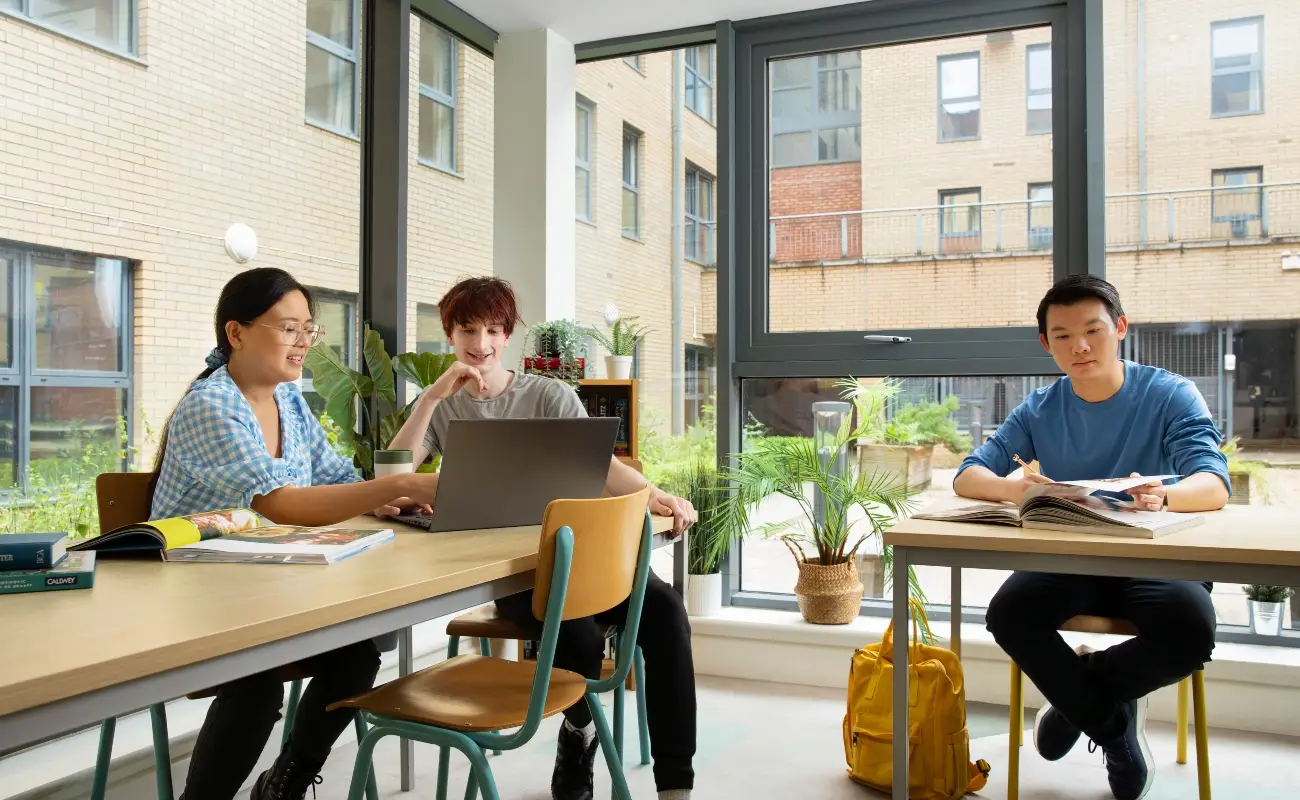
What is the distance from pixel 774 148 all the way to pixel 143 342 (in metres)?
2.35

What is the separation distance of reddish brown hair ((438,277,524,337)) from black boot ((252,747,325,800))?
1.19m

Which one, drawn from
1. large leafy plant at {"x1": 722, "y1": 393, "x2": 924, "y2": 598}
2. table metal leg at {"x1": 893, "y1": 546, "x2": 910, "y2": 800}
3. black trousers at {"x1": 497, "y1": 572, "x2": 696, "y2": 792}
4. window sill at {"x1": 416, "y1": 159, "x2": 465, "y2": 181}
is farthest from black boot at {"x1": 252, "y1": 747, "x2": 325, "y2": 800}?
window sill at {"x1": 416, "y1": 159, "x2": 465, "y2": 181}

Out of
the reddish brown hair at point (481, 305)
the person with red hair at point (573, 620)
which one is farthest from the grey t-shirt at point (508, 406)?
the reddish brown hair at point (481, 305)

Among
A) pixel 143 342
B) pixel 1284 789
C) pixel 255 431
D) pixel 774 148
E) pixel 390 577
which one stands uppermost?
pixel 774 148

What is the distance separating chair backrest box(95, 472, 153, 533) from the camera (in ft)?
6.40

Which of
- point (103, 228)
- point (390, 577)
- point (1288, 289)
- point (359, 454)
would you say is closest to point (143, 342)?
point (103, 228)

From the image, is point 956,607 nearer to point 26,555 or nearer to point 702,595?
point 702,595

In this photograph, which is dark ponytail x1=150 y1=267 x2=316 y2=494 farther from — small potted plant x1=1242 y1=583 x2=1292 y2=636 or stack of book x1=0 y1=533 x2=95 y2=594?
small potted plant x1=1242 y1=583 x2=1292 y2=636

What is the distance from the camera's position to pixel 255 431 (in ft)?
6.08

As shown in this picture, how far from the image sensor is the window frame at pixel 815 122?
12.2 feet

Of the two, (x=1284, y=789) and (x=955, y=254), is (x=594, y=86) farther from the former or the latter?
(x=1284, y=789)

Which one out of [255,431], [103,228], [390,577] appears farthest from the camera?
[103,228]

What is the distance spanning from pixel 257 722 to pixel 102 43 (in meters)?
1.75

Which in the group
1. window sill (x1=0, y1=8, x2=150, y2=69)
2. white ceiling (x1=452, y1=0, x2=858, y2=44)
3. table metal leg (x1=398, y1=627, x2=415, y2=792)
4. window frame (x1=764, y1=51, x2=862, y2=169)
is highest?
white ceiling (x1=452, y1=0, x2=858, y2=44)
